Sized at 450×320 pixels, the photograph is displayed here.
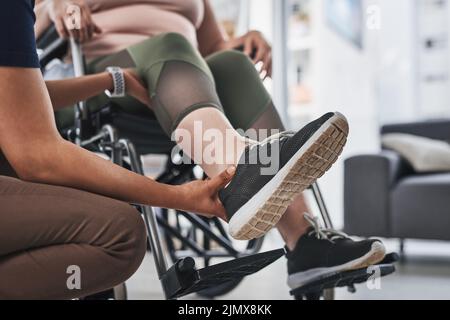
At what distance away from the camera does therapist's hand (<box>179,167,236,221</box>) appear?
679 mm

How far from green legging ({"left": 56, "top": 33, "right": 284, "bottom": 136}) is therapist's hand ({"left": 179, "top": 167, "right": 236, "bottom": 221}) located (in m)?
0.17

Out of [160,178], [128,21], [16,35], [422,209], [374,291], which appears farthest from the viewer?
[422,209]

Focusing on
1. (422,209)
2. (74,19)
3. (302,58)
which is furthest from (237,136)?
(302,58)

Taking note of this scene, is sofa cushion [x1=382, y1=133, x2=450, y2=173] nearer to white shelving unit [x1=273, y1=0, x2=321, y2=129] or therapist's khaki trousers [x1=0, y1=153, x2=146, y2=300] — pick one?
white shelving unit [x1=273, y1=0, x2=321, y2=129]

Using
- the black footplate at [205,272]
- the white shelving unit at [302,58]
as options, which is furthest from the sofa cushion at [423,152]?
the black footplate at [205,272]

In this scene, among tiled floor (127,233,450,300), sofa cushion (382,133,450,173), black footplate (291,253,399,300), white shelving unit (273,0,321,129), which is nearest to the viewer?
black footplate (291,253,399,300)

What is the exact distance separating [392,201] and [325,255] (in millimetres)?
1424

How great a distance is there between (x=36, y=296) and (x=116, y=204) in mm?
136

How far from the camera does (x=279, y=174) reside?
2.19ft

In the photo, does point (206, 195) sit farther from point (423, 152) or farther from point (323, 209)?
point (423, 152)

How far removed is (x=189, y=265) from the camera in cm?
75

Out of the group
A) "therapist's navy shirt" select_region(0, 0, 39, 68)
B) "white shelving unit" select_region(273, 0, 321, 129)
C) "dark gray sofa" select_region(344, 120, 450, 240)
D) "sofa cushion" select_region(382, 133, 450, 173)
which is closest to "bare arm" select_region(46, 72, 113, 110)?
"therapist's navy shirt" select_region(0, 0, 39, 68)

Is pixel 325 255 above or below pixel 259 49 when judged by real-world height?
below

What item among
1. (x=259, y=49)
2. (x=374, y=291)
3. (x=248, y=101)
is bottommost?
(x=374, y=291)
